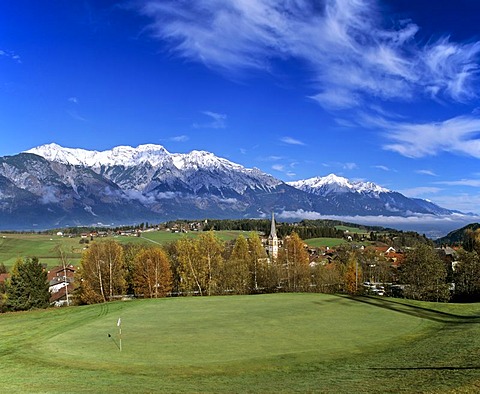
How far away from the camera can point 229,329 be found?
28.3 meters

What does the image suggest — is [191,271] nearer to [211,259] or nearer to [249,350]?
[211,259]

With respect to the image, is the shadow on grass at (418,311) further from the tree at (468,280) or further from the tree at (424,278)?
the tree at (468,280)

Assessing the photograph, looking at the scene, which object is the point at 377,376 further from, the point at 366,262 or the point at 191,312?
the point at 366,262

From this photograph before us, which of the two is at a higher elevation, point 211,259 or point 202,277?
point 211,259

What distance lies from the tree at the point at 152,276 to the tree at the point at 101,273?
111 inches

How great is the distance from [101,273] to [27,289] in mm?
10354

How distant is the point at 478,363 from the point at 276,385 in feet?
26.2

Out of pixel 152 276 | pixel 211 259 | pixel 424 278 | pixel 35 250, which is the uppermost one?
pixel 35 250

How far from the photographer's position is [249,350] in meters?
22.3

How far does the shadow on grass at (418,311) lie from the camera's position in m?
30.7

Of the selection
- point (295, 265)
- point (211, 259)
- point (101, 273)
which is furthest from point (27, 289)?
point (295, 265)

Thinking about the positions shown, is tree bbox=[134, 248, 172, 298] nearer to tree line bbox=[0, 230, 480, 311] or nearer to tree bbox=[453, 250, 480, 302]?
tree line bbox=[0, 230, 480, 311]

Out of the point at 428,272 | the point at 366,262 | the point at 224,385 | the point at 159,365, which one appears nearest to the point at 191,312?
the point at 159,365

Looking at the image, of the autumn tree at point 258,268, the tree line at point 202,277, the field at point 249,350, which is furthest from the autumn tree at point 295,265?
the field at point 249,350
